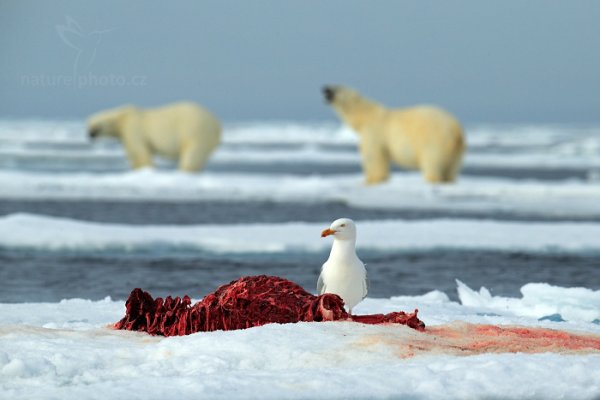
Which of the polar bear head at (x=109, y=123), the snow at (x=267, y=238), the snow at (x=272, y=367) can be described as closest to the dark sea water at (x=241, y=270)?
the snow at (x=267, y=238)

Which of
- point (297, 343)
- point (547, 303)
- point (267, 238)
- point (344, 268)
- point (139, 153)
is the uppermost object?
point (139, 153)

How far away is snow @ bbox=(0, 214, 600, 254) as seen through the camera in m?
12.3

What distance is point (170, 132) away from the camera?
78.0 feet

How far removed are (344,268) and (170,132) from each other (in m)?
18.2

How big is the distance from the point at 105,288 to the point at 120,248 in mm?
2144

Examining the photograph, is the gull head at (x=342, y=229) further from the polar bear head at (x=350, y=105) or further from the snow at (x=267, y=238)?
the polar bear head at (x=350, y=105)

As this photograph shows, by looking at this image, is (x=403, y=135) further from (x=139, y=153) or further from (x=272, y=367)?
(x=272, y=367)

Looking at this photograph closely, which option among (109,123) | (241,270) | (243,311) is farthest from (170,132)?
(243,311)

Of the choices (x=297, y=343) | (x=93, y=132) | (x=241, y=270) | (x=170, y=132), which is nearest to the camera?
(x=297, y=343)

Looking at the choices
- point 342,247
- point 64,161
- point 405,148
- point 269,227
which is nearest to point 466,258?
point 269,227

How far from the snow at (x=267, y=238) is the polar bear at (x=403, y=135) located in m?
7.00

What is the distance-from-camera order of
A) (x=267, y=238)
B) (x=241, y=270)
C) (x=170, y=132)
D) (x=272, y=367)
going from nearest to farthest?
(x=272, y=367)
(x=241, y=270)
(x=267, y=238)
(x=170, y=132)

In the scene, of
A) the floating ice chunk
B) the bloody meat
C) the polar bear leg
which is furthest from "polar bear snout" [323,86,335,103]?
the bloody meat

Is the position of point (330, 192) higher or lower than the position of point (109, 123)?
lower
